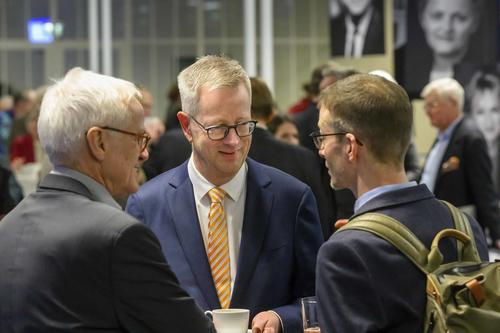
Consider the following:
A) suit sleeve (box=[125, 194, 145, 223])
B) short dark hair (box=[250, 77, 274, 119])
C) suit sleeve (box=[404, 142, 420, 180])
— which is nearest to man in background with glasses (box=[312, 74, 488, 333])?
suit sleeve (box=[125, 194, 145, 223])

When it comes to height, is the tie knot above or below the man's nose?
below

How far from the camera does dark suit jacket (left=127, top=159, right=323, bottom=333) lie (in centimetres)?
308

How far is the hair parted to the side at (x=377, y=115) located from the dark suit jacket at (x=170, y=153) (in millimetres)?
2546

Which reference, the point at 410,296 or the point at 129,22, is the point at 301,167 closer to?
the point at 410,296

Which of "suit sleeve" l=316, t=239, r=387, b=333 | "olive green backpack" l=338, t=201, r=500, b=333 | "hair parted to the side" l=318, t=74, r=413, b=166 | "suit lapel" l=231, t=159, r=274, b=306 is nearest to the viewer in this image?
"olive green backpack" l=338, t=201, r=500, b=333

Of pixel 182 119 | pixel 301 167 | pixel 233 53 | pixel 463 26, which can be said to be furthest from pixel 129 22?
pixel 182 119

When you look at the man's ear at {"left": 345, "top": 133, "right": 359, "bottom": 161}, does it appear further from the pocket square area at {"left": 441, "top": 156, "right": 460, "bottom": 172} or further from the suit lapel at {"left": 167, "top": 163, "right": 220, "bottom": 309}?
the pocket square area at {"left": 441, "top": 156, "right": 460, "bottom": 172}

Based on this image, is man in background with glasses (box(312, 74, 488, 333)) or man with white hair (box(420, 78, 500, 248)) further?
man with white hair (box(420, 78, 500, 248))

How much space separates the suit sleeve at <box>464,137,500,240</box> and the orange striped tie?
13.1 ft

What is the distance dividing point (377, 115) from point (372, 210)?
24 centimetres

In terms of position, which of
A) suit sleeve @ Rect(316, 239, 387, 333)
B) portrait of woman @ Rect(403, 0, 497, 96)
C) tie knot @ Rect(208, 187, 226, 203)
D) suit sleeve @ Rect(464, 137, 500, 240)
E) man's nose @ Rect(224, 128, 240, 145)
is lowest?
suit sleeve @ Rect(464, 137, 500, 240)

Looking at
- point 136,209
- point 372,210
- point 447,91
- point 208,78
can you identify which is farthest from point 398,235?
point 447,91

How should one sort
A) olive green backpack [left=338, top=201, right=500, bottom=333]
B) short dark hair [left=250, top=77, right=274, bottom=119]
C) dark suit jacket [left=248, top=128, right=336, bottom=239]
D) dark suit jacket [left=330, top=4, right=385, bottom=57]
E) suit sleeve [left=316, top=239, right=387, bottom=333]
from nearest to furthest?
1. olive green backpack [left=338, top=201, right=500, bottom=333]
2. suit sleeve [left=316, top=239, right=387, bottom=333]
3. dark suit jacket [left=248, top=128, right=336, bottom=239]
4. short dark hair [left=250, top=77, right=274, bottom=119]
5. dark suit jacket [left=330, top=4, right=385, bottom=57]

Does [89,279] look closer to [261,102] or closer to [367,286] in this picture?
[367,286]
